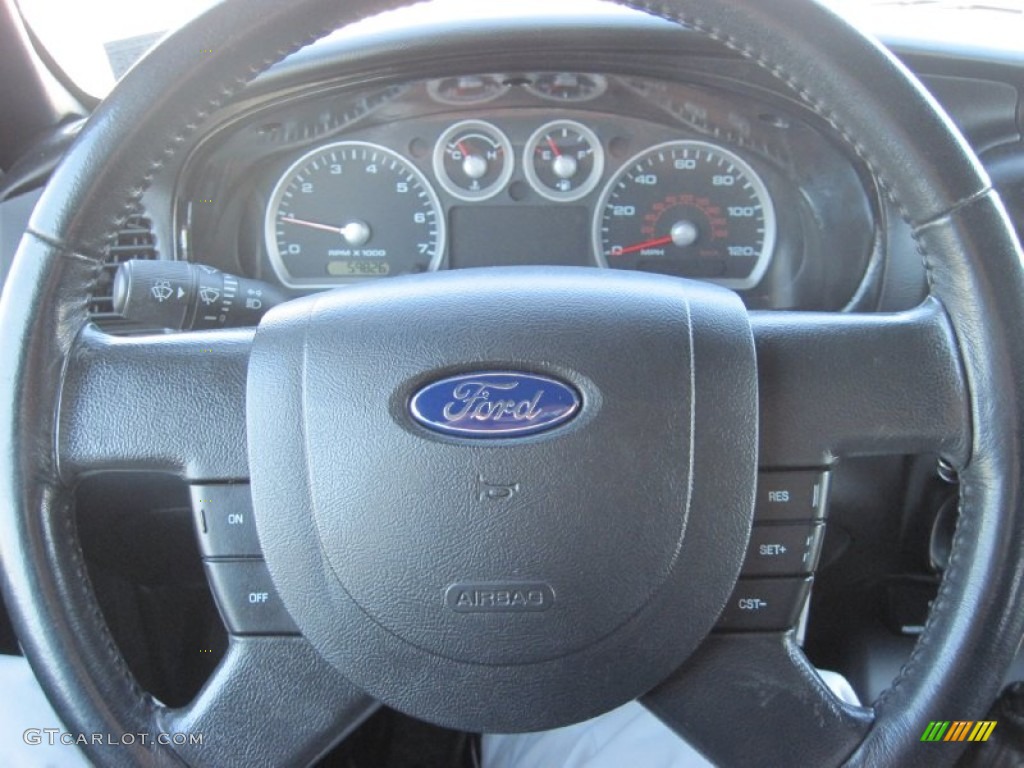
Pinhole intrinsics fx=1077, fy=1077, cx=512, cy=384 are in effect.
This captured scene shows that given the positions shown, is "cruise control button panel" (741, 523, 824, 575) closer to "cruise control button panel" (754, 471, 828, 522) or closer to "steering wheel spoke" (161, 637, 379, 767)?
"cruise control button panel" (754, 471, 828, 522)

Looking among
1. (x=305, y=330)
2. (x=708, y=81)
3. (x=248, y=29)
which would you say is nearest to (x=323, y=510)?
(x=305, y=330)

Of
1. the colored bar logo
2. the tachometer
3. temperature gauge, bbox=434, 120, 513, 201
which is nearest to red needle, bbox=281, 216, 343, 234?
the tachometer

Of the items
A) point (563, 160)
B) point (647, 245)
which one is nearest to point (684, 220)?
point (647, 245)

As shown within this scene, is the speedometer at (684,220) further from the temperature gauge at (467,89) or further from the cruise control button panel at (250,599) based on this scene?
the cruise control button panel at (250,599)

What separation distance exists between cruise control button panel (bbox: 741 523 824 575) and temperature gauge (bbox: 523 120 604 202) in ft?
3.24

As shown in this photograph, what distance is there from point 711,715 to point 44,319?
2.15ft

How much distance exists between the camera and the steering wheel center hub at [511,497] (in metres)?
0.86

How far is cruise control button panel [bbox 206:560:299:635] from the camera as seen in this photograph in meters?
0.95

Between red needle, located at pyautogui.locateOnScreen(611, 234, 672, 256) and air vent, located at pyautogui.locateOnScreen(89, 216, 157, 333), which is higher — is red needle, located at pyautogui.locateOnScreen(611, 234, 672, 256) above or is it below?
above

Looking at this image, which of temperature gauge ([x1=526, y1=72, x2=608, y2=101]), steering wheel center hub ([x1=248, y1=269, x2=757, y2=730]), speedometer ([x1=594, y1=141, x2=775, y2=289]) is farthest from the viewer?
speedometer ([x1=594, y1=141, x2=775, y2=289])

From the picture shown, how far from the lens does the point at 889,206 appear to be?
5.06ft

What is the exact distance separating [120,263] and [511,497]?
1.08 m

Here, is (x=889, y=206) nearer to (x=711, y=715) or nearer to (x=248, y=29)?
(x=711, y=715)

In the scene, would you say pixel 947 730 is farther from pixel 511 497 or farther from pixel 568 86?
pixel 568 86
